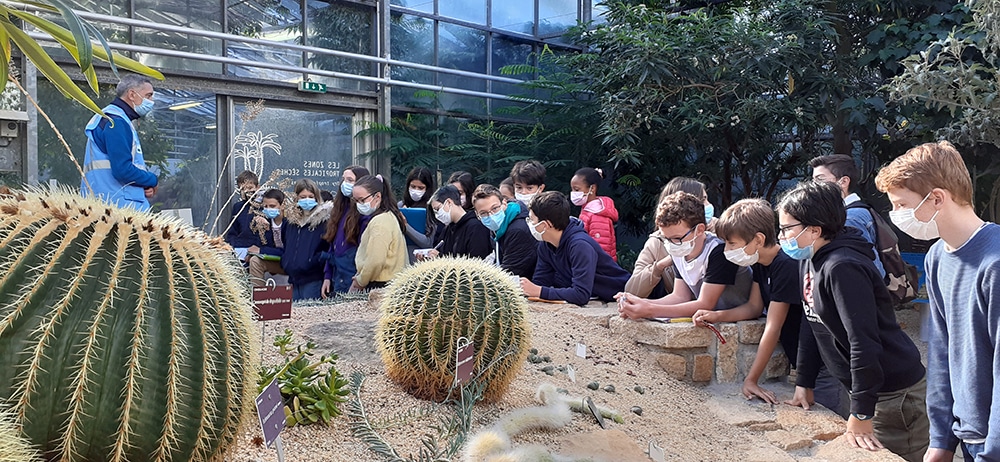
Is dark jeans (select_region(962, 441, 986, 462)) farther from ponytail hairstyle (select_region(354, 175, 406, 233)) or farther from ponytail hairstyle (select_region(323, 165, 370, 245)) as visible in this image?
ponytail hairstyle (select_region(323, 165, 370, 245))

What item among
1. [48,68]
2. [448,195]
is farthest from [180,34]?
[48,68]

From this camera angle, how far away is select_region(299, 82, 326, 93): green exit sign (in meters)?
9.89

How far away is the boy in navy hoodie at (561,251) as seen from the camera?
17.0ft

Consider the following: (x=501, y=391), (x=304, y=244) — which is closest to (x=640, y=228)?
(x=304, y=244)

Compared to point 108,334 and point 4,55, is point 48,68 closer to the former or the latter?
point 4,55

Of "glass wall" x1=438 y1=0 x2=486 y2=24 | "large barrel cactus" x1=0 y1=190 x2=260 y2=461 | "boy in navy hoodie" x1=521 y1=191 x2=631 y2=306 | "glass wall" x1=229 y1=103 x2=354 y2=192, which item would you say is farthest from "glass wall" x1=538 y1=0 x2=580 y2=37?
"large barrel cactus" x1=0 y1=190 x2=260 y2=461

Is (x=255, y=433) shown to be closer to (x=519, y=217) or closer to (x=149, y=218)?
(x=149, y=218)

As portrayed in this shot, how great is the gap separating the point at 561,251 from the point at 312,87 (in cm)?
575

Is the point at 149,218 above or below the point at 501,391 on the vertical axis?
above

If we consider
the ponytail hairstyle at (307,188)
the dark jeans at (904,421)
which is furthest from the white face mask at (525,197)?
the dark jeans at (904,421)

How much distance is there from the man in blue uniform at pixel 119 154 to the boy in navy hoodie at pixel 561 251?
243 centimetres

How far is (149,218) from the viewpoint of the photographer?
2010 mm

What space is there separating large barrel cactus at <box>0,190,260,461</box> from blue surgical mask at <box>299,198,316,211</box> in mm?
5016

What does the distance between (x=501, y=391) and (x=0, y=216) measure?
7.06 ft
